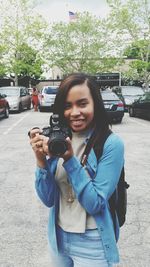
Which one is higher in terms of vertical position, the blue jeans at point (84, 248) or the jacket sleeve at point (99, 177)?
the jacket sleeve at point (99, 177)

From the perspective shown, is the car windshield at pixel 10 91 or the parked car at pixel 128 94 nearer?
the parked car at pixel 128 94

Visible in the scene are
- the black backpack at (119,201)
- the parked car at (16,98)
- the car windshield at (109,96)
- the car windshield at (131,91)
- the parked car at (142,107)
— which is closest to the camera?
the black backpack at (119,201)

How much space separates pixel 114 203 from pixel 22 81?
52.1 metres

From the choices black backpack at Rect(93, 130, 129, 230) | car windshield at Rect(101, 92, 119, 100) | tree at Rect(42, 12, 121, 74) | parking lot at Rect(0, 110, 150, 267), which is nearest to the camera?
black backpack at Rect(93, 130, 129, 230)

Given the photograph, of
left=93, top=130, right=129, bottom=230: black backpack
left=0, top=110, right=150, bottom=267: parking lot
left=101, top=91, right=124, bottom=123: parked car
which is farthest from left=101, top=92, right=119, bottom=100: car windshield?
left=93, top=130, right=129, bottom=230: black backpack

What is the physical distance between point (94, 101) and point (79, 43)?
40682 millimetres

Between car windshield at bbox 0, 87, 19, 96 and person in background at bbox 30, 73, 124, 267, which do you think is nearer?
person in background at bbox 30, 73, 124, 267

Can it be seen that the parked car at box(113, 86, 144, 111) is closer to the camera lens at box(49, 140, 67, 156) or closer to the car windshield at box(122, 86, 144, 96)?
the car windshield at box(122, 86, 144, 96)

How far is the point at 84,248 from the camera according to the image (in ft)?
5.50

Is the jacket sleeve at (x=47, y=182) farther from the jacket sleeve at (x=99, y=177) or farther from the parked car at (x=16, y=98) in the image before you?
the parked car at (x=16, y=98)

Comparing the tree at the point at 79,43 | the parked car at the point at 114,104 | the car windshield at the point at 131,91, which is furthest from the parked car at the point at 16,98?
the tree at the point at 79,43

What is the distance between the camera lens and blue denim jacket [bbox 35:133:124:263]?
5.15 ft

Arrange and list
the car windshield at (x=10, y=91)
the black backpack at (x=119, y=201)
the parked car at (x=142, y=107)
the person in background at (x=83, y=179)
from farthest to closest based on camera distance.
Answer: the car windshield at (x=10, y=91)
the parked car at (x=142, y=107)
the black backpack at (x=119, y=201)
the person in background at (x=83, y=179)

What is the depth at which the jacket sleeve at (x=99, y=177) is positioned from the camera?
61.6 inches
